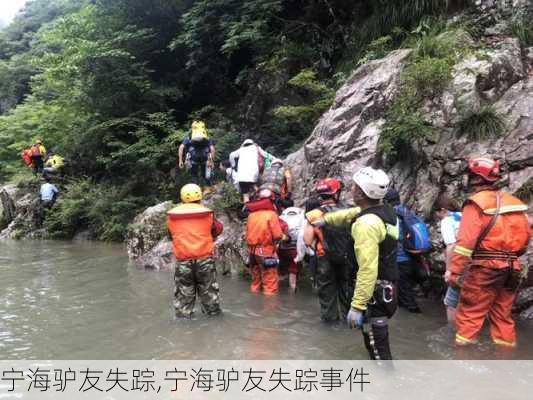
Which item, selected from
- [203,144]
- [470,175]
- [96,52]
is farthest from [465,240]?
[96,52]

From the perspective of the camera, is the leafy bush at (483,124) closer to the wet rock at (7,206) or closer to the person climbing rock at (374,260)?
the person climbing rock at (374,260)

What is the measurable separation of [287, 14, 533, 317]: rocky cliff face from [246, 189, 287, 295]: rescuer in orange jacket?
162 cm

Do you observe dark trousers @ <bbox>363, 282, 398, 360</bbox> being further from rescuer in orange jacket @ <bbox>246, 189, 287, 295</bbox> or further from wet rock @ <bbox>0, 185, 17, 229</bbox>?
wet rock @ <bbox>0, 185, 17, 229</bbox>

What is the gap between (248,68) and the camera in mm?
15211

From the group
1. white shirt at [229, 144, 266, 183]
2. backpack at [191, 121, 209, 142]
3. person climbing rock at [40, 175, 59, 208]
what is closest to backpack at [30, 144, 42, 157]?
person climbing rock at [40, 175, 59, 208]

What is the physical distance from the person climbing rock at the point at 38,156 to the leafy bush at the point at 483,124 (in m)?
16.4

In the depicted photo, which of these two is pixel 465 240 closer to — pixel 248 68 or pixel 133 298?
pixel 133 298

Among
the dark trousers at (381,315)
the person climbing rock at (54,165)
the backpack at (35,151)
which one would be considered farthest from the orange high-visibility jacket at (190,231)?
the backpack at (35,151)

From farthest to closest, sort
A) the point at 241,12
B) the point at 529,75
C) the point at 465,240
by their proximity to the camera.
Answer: the point at 241,12 < the point at 529,75 < the point at 465,240

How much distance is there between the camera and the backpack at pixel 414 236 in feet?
20.6

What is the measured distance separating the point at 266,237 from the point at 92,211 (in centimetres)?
992

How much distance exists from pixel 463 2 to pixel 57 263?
11.0 metres

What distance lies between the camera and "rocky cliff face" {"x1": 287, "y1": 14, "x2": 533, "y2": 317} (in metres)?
7.00

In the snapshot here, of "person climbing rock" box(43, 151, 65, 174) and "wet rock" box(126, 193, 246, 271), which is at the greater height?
"person climbing rock" box(43, 151, 65, 174)
